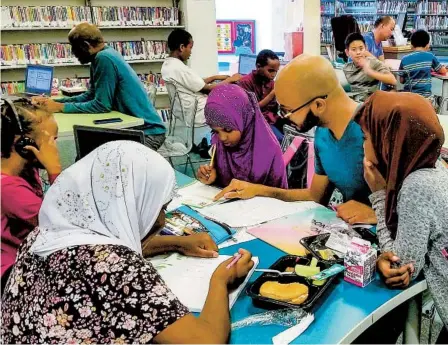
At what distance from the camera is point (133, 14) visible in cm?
552

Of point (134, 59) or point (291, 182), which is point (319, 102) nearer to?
point (291, 182)

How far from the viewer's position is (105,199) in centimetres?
107

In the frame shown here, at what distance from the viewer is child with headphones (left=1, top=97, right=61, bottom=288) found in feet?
4.79

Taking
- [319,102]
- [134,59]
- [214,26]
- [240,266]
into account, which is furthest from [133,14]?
[240,266]

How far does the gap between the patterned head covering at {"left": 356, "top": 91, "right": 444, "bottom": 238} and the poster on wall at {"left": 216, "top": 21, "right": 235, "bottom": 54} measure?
6.76m

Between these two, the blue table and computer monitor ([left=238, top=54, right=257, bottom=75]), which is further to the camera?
computer monitor ([left=238, top=54, right=257, bottom=75])

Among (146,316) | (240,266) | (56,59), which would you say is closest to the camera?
(146,316)

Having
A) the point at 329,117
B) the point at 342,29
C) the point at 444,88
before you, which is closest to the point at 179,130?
the point at 329,117

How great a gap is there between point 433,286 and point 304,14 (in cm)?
542

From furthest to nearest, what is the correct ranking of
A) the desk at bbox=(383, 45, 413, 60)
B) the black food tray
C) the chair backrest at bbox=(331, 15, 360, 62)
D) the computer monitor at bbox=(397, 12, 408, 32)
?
the computer monitor at bbox=(397, 12, 408, 32) → the desk at bbox=(383, 45, 413, 60) → the chair backrest at bbox=(331, 15, 360, 62) → the black food tray

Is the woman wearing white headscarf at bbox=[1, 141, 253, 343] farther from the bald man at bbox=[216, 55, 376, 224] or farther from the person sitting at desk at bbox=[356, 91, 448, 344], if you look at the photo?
the bald man at bbox=[216, 55, 376, 224]

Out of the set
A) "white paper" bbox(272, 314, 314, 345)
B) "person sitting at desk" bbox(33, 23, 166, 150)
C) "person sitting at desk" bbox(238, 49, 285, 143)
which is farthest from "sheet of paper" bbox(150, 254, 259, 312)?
"person sitting at desk" bbox(238, 49, 285, 143)

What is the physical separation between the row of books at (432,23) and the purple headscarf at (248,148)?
8670 millimetres

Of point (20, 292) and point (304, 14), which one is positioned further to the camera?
point (304, 14)
